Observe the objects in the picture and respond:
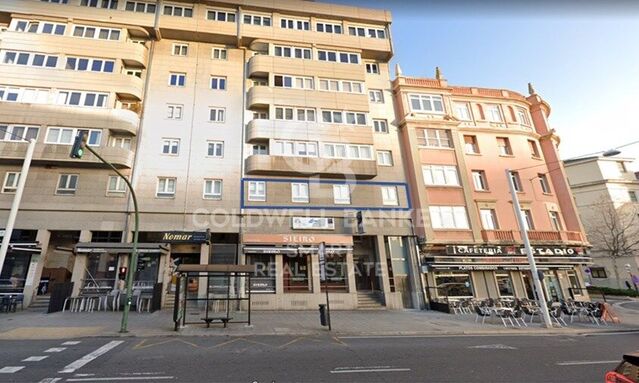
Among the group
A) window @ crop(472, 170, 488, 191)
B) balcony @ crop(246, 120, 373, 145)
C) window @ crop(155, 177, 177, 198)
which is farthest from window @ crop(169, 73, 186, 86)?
window @ crop(472, 170, 488, 191)

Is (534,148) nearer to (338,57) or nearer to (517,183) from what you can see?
(517,183)

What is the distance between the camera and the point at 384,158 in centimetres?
2453

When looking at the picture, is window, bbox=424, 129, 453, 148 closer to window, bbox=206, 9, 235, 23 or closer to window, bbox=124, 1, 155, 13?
window, bbox=206, 9, 235, 23

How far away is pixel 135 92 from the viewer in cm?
2206

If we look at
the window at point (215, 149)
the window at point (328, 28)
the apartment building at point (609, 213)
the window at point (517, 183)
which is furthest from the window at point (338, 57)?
the apartment building at point (609, 213)

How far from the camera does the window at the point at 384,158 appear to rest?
24.3 meters

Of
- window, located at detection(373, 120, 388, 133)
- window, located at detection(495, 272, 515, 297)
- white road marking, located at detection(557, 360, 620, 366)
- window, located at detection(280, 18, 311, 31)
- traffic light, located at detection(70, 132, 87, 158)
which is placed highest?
window, located at detection(280, 18, 311, 31)

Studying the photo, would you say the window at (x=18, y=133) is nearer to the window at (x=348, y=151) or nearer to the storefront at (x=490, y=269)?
the window at (x=348, y=151)

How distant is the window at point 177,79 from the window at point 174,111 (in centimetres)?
210

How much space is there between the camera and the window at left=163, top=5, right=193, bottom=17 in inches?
985

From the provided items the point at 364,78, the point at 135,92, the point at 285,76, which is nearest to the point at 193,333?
the point at 135,92

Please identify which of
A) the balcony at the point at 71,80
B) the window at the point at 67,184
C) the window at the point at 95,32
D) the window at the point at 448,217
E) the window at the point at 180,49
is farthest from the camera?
the window at the point at 180,49

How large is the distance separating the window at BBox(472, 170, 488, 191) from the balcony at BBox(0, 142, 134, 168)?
26525mm

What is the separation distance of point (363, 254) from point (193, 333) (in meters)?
14.1
